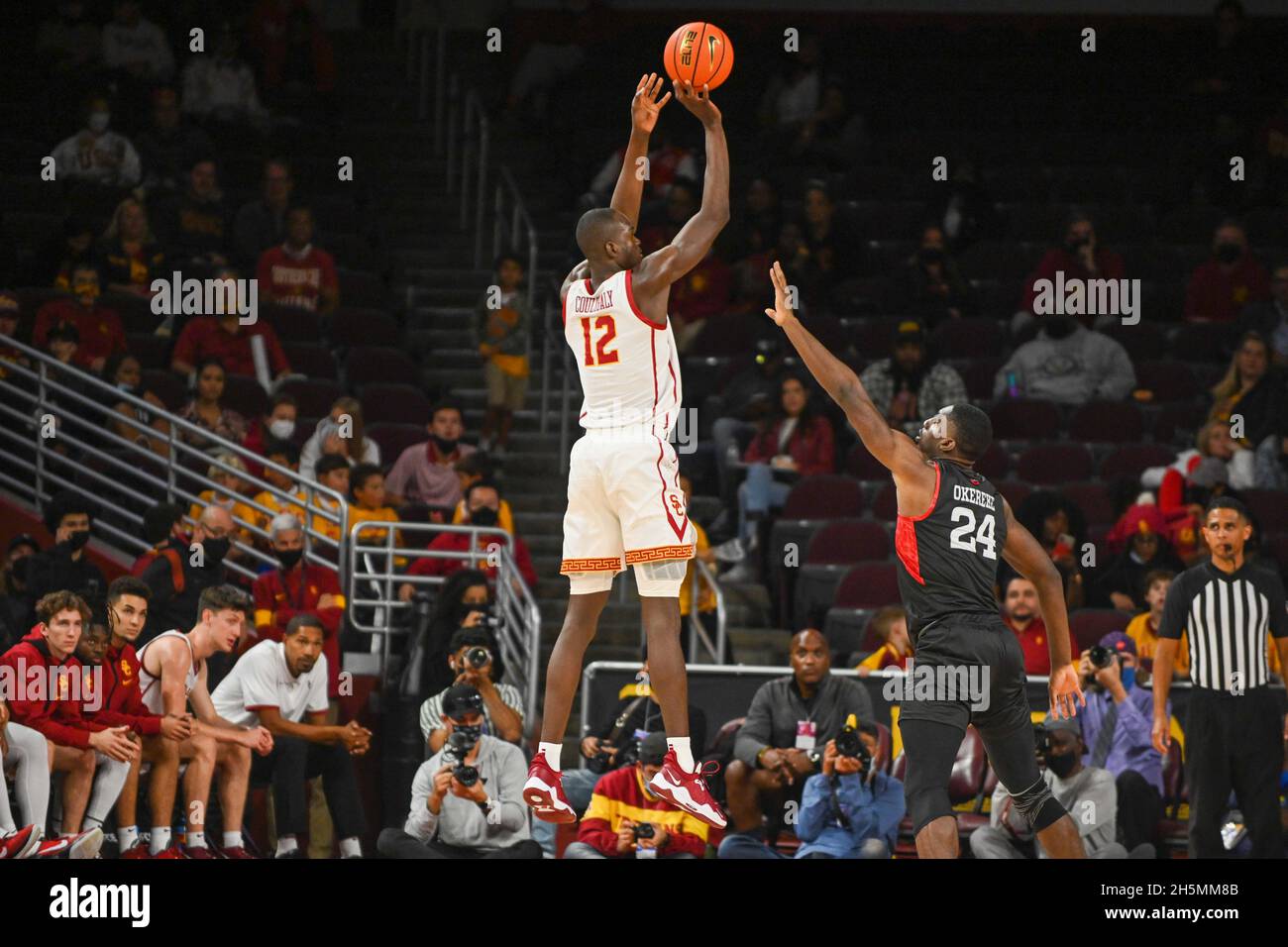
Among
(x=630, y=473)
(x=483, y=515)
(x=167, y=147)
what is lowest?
(x=483, y=515)

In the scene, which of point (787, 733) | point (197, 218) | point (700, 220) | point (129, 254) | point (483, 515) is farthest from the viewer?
point (197, 218)

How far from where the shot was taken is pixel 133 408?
1132 cm

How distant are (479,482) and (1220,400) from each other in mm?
4829

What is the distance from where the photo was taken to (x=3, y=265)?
12539mm

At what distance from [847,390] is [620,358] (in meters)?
0.78

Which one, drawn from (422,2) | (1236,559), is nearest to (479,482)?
(1236,559)

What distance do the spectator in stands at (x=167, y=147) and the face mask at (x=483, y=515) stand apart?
4.18 m

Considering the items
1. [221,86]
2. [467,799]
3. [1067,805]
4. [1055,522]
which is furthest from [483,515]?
[221,86]

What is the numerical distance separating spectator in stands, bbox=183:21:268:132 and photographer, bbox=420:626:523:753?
21.7 ft

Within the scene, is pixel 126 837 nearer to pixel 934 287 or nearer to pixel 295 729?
pixel 295 729

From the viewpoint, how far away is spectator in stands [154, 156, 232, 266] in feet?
42.7

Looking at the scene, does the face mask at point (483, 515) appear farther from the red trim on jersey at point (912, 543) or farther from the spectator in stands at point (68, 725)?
the red trim on jersey at point (912, 543)

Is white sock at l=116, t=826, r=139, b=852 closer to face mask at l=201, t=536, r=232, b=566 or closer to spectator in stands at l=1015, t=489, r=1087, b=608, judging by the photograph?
face mask at l=201, t=536, r=232, b=566

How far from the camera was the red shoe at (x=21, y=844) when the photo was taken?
301 inches
